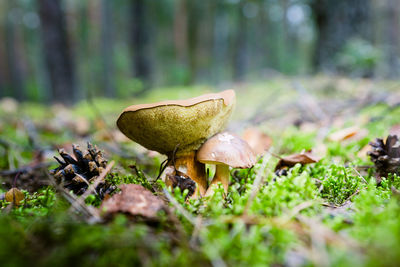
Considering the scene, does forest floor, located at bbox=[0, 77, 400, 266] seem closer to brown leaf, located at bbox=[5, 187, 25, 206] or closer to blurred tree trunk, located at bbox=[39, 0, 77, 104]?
brown leaf, located at bbox=[5, 187, 25, 206]

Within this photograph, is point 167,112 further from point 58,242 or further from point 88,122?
point 88,122

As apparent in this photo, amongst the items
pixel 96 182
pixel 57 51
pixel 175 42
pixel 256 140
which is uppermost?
pixel 175 42

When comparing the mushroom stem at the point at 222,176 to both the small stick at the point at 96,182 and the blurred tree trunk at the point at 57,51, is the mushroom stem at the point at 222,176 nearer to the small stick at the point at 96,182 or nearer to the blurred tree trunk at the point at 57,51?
the small stick at the point at 96,182

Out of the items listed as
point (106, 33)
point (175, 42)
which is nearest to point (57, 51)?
point (106, 33)

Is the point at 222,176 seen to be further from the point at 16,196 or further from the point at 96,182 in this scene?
the point at 16,196

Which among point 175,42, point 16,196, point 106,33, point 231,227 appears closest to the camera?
point 231,227

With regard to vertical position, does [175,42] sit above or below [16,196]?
above
